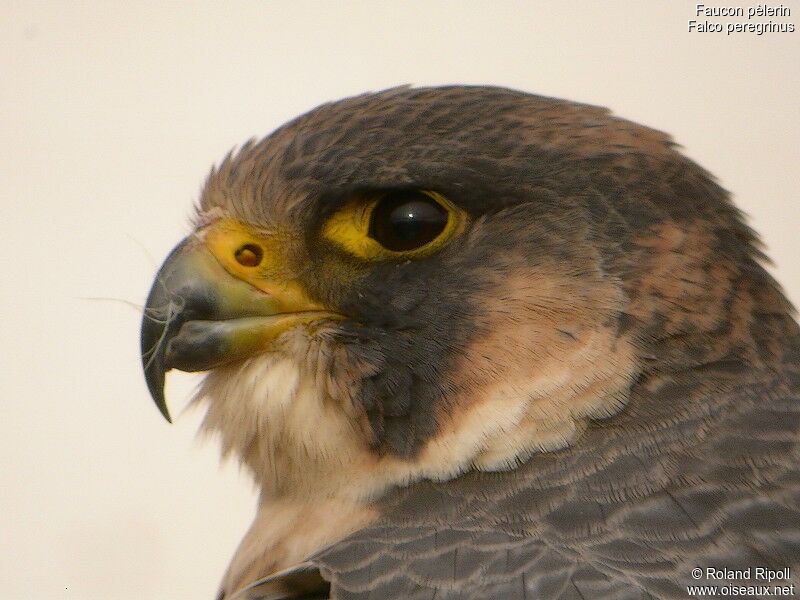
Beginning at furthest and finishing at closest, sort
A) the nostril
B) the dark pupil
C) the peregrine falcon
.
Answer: the nostril < the dark pupil < the peregrine falcon

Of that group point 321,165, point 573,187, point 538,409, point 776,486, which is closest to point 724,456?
point 776,486

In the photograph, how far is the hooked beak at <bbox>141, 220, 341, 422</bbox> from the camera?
7.77ft

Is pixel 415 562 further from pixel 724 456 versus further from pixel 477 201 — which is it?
pixel 477 201

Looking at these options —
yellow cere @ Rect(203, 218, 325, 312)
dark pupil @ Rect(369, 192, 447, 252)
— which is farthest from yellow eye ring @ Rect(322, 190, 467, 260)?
yellow cere @ Rect(203, 218, 325, 312)

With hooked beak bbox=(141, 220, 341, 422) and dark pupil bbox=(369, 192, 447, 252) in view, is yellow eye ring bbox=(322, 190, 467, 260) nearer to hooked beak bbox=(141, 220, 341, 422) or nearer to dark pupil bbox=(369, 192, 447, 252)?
dark pupil bbox=(369, 192, 447, 252)

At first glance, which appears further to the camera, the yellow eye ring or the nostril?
the nostril

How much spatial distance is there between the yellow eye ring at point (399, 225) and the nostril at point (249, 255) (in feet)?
0.64

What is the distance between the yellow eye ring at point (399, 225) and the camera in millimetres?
2350

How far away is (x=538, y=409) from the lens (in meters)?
2.18

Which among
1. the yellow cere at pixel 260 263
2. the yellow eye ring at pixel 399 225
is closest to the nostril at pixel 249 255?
the yellow cere at pixel 260 263

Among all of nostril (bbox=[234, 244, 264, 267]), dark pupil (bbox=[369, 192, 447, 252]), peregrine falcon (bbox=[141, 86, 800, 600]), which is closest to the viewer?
peregrine falcon (bbox=[141, 86, 800, 600])

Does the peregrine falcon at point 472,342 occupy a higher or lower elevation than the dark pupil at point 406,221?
lower

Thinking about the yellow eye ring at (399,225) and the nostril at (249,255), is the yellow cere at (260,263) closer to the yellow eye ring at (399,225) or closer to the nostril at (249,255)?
the nostril at (249,255)

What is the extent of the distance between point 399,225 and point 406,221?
17 millimetres
